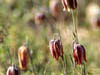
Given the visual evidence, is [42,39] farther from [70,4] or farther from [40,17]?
[70,4]

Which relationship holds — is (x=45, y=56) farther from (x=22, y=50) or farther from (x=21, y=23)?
(x=22, y=50)

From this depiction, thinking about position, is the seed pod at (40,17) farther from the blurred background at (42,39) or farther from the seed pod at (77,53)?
the seed pod at (77,53)

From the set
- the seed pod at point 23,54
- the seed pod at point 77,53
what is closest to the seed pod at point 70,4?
the seed pod at point 77,53

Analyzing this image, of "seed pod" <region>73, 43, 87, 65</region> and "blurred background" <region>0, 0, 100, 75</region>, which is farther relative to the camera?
"blurred background" <region>0, 0, 100, 75</region>

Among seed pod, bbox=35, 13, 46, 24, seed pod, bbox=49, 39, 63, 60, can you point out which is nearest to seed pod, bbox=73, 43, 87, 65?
seed pod, bbox=49, 39, 63, 60

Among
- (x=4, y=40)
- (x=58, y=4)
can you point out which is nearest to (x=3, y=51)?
(x=4, y=40)

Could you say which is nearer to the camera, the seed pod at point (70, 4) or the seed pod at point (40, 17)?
the seed pod at point (70, 4)

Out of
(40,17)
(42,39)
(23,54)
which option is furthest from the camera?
(42,39)

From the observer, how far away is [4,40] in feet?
10.2

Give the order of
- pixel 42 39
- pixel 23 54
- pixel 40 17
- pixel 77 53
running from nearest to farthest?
pixel 77 53 → pixel 23 54 → pixel 40 17 → pixel 42 39

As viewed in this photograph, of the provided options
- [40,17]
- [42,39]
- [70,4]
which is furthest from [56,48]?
[42,39]

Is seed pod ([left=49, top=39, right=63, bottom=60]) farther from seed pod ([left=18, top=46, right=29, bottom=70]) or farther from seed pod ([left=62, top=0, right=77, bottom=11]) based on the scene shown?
seed pod ([left=18, top=46, right=29, bottom=70])

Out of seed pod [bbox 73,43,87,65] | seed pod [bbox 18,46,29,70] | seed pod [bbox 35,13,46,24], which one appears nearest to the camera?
seed pod [bbox 73,43,87,65]

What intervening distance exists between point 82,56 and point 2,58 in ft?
3.84
